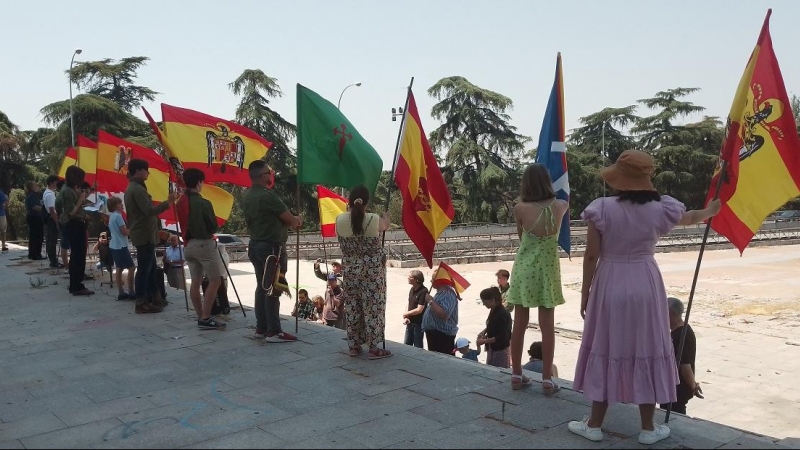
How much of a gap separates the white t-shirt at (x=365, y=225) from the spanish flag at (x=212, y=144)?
2.84 meters

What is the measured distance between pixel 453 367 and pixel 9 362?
4.14 m

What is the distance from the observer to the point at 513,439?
3.96 meters

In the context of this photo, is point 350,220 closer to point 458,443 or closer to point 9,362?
point 458,443

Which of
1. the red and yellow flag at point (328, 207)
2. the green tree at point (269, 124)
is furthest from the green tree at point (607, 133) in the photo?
the red and yellow flag at point (328, 207)

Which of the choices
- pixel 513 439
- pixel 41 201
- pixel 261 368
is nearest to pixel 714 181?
pixel 513 439

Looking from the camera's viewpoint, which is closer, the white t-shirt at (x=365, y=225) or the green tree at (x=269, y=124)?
the white t-shirt at (x=365, y=225)

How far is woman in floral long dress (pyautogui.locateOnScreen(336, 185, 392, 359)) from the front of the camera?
19.3 ft

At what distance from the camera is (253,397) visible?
4.95m

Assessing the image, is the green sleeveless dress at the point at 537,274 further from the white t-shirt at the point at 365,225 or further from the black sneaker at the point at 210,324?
the black sneaker at the point at 210,324

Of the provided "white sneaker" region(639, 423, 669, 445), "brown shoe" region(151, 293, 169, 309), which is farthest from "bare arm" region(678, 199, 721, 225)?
"brown shoe" region(151, 293, 169, 309)

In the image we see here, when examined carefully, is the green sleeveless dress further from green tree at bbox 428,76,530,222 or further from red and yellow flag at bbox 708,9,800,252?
green tree at bbox 428,76,530,222

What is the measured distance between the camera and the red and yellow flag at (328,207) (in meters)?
10.6

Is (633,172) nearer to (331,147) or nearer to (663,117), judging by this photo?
(331,147)

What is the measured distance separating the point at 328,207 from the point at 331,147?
4253 millimetres
